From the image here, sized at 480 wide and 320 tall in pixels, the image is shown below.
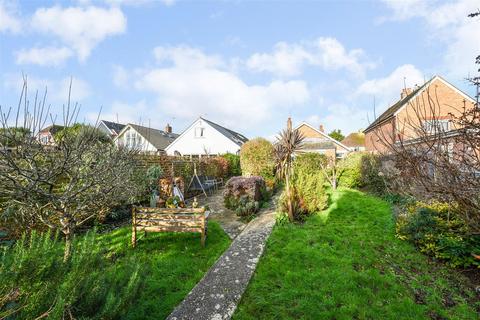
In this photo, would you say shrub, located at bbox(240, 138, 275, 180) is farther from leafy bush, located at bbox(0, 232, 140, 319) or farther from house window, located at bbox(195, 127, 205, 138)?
house window, located at bbox(195, 127, 205, 138)

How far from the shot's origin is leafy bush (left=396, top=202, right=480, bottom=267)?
207 inches

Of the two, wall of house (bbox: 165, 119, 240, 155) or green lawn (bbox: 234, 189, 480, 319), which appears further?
wall of house (bbox: 165, 119, 240, 155)

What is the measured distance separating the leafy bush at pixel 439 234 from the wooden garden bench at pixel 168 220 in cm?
534

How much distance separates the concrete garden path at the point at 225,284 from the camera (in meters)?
3.78

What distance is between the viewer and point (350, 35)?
7457 mm

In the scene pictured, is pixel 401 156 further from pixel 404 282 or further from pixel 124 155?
pixel 124 155

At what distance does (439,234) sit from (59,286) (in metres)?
7.39

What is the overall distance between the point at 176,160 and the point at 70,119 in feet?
31.8

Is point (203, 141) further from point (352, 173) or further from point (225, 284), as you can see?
point (225, 284)

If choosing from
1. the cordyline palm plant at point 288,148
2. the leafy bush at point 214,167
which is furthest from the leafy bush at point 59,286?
the leafy bush at point 214,167

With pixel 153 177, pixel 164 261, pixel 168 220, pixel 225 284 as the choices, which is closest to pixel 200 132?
pixel 153 177

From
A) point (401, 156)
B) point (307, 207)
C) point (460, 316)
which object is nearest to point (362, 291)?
point (460, 316)

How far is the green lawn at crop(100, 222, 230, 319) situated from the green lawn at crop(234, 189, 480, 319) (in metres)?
1.25

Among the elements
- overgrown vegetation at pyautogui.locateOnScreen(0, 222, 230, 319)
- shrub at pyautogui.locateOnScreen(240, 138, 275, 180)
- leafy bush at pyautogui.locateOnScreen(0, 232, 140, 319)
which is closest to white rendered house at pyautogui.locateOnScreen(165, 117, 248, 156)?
shrub at pyautogui.locateOnScreen(240, 138, 275, 180)
